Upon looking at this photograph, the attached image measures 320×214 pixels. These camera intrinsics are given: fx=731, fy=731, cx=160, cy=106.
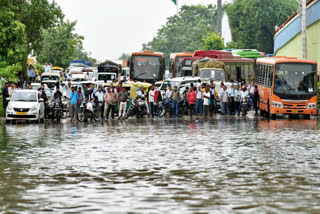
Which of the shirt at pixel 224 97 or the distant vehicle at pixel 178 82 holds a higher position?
the distant vehicle at pixel 178 82

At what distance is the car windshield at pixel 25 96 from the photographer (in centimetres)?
3200

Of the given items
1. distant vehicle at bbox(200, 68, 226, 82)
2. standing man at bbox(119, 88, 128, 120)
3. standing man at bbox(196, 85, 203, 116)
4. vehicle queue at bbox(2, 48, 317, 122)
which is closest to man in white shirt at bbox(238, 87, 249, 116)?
vehicle queue at bbox(2, 48, 317, 122)

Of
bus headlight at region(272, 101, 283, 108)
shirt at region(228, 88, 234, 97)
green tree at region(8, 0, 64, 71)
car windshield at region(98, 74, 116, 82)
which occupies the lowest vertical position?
bus headlight at region(272, 101, 283, 108)

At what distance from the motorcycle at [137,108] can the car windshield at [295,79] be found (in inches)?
260

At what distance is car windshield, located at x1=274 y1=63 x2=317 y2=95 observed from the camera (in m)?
34.6

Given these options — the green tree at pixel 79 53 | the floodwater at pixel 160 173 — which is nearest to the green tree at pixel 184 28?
the green tree at pixel 79 53

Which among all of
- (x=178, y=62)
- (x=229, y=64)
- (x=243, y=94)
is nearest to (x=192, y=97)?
(x=243, y=94)

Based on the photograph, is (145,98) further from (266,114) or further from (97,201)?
(97,201)

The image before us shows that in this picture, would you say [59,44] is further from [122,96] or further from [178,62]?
[122,96]

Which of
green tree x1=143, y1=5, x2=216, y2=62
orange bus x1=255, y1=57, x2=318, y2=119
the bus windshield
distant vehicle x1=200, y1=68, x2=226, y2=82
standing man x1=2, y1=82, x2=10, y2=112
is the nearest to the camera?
orange bus x1=255, y1=57, x2=318, y2=119

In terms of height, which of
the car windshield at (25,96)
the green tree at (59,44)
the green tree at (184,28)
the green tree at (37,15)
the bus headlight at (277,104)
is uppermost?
the green tree at (184,28)

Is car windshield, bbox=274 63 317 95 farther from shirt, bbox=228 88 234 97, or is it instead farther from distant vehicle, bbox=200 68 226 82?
distant vehicle, bbox=200 68 226 82

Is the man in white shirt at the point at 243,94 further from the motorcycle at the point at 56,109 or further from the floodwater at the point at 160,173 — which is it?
the floodwater at the point at 160,173

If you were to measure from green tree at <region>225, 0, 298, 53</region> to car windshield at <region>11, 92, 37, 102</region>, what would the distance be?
225ft
